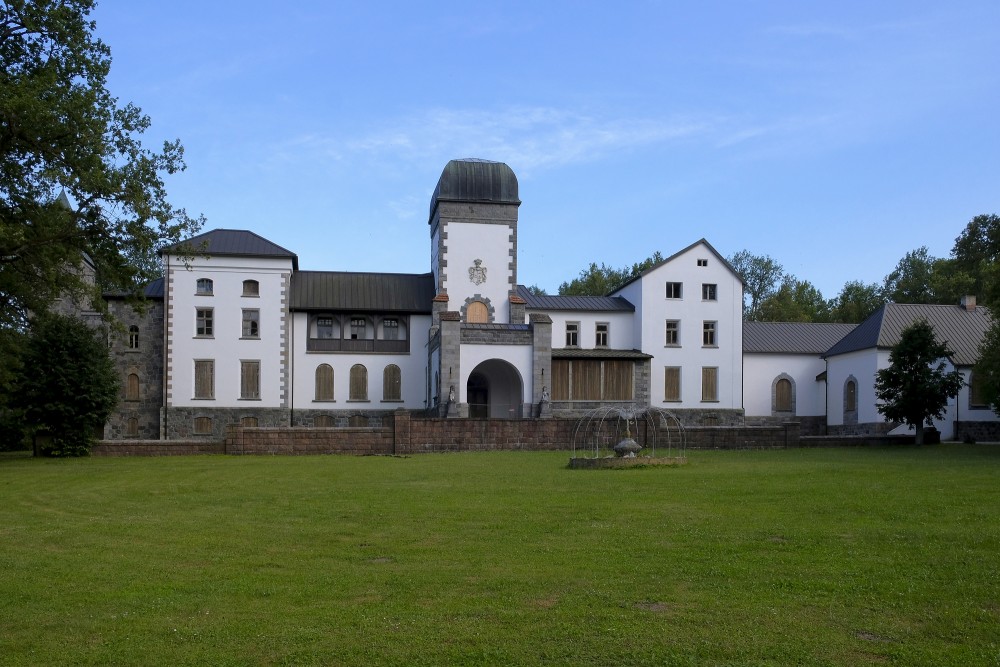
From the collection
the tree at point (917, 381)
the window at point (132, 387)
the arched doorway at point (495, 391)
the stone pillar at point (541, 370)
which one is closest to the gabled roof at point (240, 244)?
the window at point (132, 387)

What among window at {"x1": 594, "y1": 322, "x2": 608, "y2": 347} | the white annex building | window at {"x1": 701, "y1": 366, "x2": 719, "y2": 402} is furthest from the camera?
window at {"x1": 594, "y1": 322, "x2": 608, "y2": 347}

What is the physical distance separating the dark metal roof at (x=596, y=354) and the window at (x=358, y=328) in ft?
33.6

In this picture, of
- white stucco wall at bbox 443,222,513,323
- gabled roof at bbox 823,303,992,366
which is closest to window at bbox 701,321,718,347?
gabled roof at bbox 823,303,992,366

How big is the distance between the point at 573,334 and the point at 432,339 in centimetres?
841

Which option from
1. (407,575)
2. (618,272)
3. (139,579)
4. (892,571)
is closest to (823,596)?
(892,571)

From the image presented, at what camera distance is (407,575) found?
10.2 metres

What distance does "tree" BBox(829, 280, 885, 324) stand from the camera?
252 ft

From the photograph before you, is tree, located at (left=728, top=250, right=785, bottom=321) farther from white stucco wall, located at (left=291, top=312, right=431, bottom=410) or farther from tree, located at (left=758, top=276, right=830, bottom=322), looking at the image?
white stucco wall, located at (left=291, top=312, right=431, bottom=410)

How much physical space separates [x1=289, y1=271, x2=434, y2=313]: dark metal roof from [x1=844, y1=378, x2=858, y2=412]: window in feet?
74.4

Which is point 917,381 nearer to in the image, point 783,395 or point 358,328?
point 783,395

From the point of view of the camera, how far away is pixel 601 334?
5191 centimetres

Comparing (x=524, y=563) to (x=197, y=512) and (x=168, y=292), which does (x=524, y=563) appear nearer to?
(x=197, y=512)

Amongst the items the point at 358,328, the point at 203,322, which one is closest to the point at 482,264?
the point at 358,328

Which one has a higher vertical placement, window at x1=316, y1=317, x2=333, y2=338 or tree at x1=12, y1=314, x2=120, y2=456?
window at x1=316, y1=317, x2=333, y2=338
